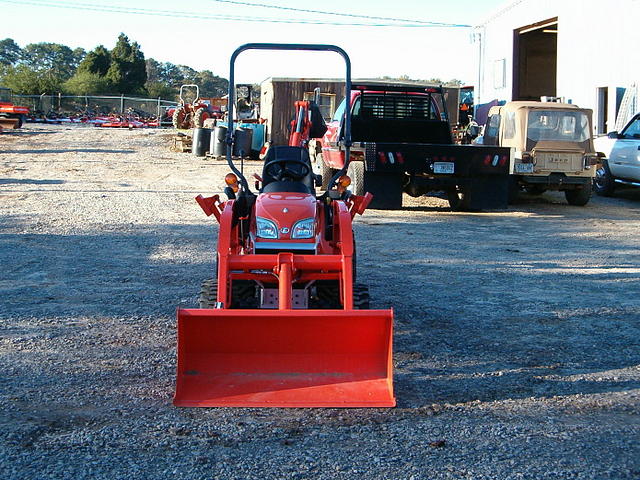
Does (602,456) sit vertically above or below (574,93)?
below

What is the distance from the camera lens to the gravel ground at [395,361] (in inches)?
165

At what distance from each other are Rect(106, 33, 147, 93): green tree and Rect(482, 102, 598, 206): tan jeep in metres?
73.0

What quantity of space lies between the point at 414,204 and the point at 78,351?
35.4 ft

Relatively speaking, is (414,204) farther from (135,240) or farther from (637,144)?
(135,240)

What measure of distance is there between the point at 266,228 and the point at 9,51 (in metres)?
144

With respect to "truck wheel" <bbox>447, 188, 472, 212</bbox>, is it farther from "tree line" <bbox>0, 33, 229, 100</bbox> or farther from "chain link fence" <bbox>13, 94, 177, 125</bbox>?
"tree line" <bbox>0, 33, 229, 100</bbox>

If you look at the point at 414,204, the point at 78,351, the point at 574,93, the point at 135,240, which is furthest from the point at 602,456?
the point at 574,93

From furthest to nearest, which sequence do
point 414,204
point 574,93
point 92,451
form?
1. point 574,93
2. point 414,204
3. point 92,451

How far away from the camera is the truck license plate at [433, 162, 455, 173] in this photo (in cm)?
1400

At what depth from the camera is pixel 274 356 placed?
5219 millimetres

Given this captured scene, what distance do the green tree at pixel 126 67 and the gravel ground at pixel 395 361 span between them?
2988 inches

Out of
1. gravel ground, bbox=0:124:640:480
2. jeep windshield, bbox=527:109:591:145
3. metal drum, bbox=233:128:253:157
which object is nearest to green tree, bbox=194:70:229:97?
jeep windshield, bbox=527:109:591:145

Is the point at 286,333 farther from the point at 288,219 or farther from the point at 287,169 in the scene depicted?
the point at 287,169

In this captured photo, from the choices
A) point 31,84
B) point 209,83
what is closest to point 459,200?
point 31,84
